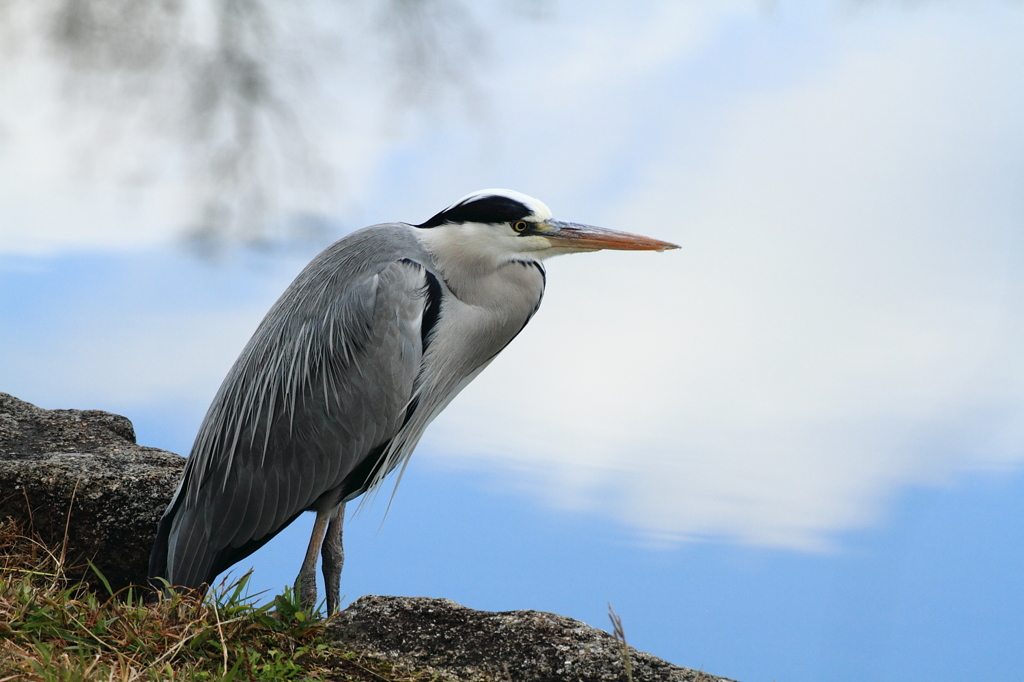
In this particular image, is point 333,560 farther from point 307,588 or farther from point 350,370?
point 350,370

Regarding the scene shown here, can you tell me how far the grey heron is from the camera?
327 cm

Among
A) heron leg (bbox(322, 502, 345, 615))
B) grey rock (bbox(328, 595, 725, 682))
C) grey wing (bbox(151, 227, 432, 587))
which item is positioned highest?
grey wing (bbox(151, 227, 432, 587))

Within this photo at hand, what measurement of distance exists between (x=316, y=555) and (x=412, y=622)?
27.3 inches

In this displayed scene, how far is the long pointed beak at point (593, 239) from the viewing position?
336 cm

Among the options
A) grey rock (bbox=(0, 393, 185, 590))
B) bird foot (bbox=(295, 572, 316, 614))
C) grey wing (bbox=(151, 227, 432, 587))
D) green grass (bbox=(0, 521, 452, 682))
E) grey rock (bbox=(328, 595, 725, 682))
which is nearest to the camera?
green grass (bbox=(0, 521, 452, 682))

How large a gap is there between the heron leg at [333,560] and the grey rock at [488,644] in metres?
0.56

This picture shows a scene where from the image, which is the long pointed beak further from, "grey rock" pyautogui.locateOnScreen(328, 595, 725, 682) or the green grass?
the green grass

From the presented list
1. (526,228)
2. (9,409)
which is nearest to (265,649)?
(526,228)

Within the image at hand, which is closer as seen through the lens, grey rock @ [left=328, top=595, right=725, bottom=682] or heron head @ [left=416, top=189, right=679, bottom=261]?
grey rock @ [left=328, top=595, right=725, bottom=682]

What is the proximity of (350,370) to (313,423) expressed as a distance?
0.26 metres

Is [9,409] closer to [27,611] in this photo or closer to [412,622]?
[27,611]

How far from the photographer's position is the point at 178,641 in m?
2.51

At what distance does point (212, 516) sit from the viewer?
3.29 metres

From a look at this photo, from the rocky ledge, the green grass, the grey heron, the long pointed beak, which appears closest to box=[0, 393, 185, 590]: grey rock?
the rocky ledge
